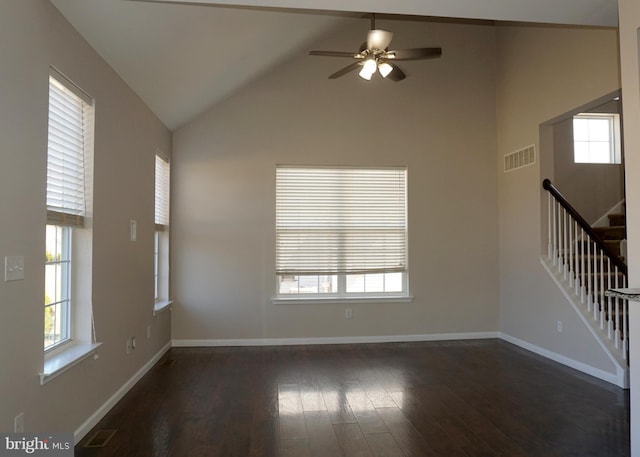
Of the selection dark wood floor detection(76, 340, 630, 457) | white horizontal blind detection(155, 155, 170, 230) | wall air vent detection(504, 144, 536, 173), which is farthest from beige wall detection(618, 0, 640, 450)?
white horizontal blind detection(155, 155, 170, 230)

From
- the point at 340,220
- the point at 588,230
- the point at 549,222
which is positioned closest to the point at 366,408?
the point at 340,220

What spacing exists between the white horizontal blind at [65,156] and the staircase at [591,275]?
4.47 meters

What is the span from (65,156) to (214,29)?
69.1 inches

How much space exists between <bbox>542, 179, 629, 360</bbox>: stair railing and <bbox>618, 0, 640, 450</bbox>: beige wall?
148 cm

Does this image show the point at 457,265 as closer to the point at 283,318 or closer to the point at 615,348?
the point at 615,348

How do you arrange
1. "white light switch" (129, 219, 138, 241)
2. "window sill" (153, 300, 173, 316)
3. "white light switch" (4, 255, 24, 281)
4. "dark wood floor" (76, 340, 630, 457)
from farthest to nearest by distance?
"window sill" (153, 300, 173, 316)
"white light switch" (129, 219, 138, 241)
"dark wood floor" (76, 340, 630, 457)
"white light switch" (4, 255, 24, 281)

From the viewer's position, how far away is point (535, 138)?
A: 5082 millimetres

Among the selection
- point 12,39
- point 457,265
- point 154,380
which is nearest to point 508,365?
point 457,265

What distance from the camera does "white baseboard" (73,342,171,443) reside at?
290 centimetres

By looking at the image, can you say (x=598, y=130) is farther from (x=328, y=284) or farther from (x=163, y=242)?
(x=163, y=242)

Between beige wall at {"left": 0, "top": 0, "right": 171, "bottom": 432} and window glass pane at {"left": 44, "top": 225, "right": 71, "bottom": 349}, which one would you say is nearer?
beige wall at {"left": 0, "top": 0, "right": 171, "bottom": 432}

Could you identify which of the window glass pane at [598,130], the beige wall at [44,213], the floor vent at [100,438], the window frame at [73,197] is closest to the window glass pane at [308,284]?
the beige wall at [44,213]

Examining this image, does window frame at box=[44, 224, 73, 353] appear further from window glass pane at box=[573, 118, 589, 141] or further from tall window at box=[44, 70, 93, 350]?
window glass pane at box=[573, 118, 589, 141]

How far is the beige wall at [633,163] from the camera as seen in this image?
2469 mm
